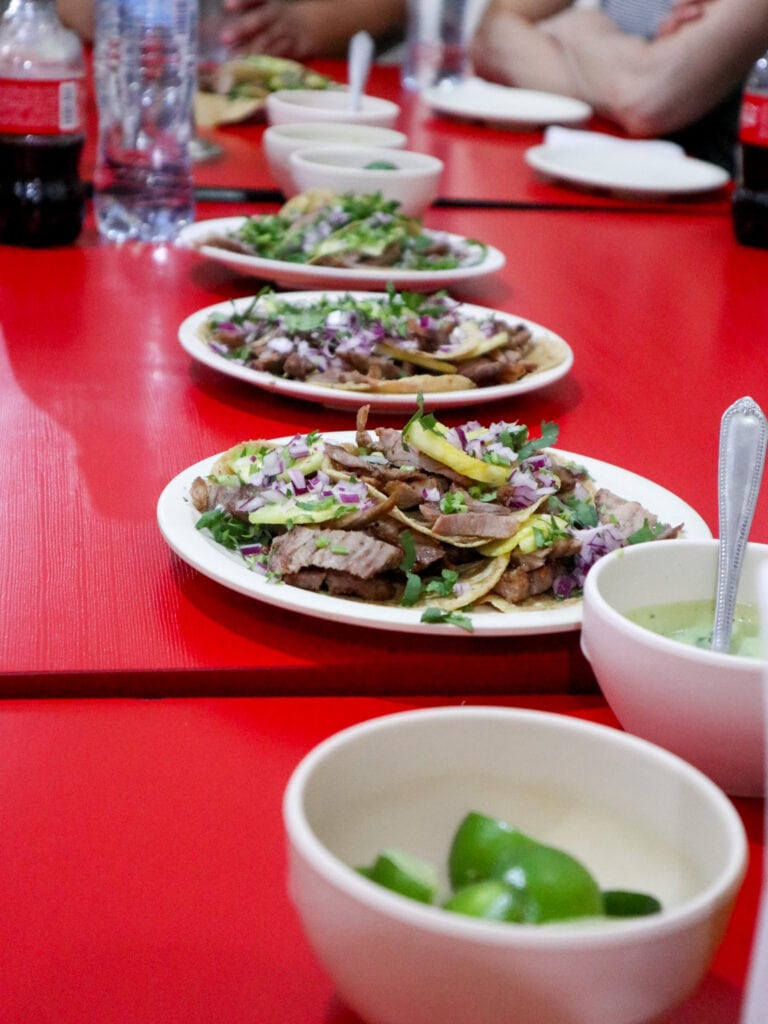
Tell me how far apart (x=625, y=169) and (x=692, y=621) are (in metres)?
1.98

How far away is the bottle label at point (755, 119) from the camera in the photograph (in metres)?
2.02

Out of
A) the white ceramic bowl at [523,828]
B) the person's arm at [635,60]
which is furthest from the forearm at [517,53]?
the white ceramic bowl at [523,828]

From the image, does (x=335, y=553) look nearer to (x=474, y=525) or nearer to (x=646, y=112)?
(x=474, y=525)

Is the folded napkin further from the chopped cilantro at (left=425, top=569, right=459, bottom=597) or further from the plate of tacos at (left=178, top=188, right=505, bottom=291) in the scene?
the chopped cilantro at (left=425, top=569, right=459, bottom=597)

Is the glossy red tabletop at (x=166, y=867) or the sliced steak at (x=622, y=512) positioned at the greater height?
the sliced steak at (x=622, y=512)

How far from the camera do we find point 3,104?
181 cm

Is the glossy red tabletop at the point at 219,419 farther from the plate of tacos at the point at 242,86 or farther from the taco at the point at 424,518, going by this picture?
the plate of tacos at the point at 242,86

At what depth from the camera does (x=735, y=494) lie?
787 mm

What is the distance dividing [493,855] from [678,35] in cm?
273

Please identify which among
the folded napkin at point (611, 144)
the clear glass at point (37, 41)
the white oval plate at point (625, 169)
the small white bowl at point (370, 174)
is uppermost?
the clear glass at point (37, 41)

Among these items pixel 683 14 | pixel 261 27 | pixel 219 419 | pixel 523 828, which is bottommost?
pixel 219 419

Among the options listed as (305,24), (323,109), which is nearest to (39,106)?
(323,109)

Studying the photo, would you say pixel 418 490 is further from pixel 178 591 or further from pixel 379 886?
pixel 379 886

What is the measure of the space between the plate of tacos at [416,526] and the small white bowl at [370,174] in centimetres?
97
